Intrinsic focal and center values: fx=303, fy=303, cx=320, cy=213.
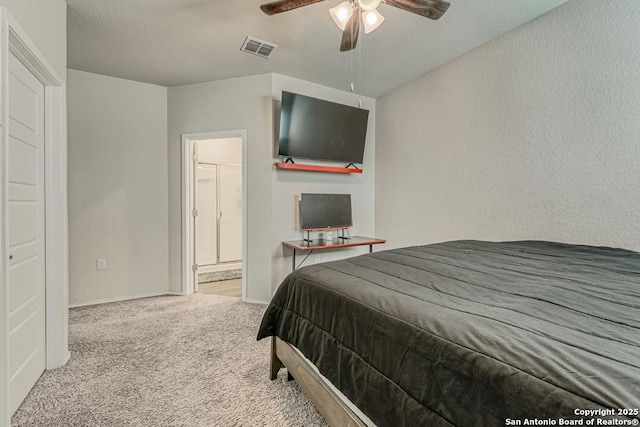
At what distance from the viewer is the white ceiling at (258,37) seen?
2.29 meters

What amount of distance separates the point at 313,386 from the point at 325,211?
2.31 meters

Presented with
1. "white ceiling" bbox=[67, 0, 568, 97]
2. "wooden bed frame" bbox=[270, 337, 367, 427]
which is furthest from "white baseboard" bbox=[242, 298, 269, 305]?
"white ceiling" bbox=[67, 0, 568, 97]

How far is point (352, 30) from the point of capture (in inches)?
79.6

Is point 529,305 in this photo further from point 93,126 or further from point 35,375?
point 93,126

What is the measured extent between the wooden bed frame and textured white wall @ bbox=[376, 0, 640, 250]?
2034 mm

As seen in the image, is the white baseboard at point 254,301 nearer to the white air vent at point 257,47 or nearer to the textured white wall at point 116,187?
the textured white wall at point 116,187

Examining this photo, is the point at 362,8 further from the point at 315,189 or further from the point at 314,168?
the point at 315,189

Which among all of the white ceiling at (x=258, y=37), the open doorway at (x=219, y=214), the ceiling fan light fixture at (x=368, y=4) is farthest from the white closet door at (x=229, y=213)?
the ceiling fan light fixture at (x=368, y=4)

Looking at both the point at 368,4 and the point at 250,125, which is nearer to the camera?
the point at 368,4

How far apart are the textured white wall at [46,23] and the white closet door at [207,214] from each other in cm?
268

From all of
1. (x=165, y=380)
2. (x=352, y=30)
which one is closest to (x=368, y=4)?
(x=352, y=30)

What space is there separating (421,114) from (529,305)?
291 cm

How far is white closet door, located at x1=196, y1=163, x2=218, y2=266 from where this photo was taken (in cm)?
474

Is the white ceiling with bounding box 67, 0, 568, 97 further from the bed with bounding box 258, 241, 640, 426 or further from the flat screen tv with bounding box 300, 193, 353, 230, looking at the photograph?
the bed with bounding box 258, 241, 640, 426
